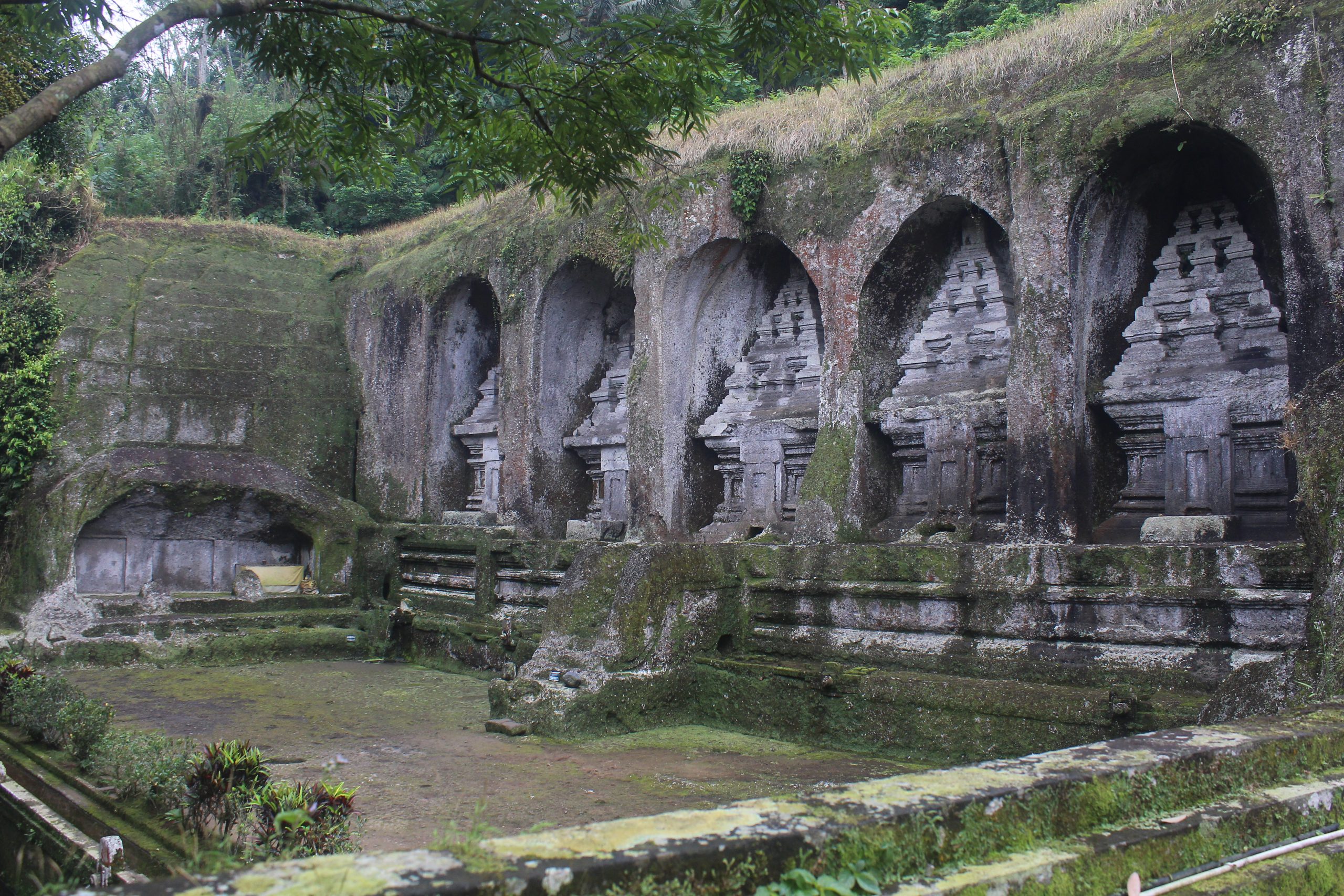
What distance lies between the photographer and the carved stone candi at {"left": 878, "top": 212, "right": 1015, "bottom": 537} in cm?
842

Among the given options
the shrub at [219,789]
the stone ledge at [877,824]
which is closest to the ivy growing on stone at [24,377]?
the shrub at [219,789]

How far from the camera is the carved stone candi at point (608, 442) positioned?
1175cm

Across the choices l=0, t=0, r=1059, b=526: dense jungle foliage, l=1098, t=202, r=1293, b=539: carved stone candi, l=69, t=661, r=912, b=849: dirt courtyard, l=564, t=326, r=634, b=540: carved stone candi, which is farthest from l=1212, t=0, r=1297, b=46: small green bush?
l=564, t=326, r=634, b=540: carved stone candi

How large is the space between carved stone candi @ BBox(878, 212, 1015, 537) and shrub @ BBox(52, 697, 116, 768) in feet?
18.3

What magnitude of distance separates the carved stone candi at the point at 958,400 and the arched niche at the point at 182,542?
7.82 metres

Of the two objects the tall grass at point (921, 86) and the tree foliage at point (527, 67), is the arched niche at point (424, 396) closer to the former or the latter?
the tall grass at point (921, 86)

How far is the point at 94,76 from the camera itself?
4266 millimetres

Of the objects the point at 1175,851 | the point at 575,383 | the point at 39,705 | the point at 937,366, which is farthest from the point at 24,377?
the point at 1175,851

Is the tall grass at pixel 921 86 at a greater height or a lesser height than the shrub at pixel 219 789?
greater

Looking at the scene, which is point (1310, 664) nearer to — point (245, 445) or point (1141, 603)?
point (1141, 603)

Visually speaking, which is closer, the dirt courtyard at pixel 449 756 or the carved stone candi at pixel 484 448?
the dirt courtyard at pixel 449 756

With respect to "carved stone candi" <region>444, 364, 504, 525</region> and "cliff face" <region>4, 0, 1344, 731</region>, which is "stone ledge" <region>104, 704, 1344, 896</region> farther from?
"carved stone candi" <region>444, 364, 504, 525</region>

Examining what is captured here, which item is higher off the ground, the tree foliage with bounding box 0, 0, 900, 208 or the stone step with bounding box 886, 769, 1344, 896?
the tree foliage with bounding box 0, 0, 900, 208

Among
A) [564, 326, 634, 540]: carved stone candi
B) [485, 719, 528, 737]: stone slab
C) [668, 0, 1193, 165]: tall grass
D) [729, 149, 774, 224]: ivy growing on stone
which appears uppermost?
[668, 0, 1193, 165]: tall grass
